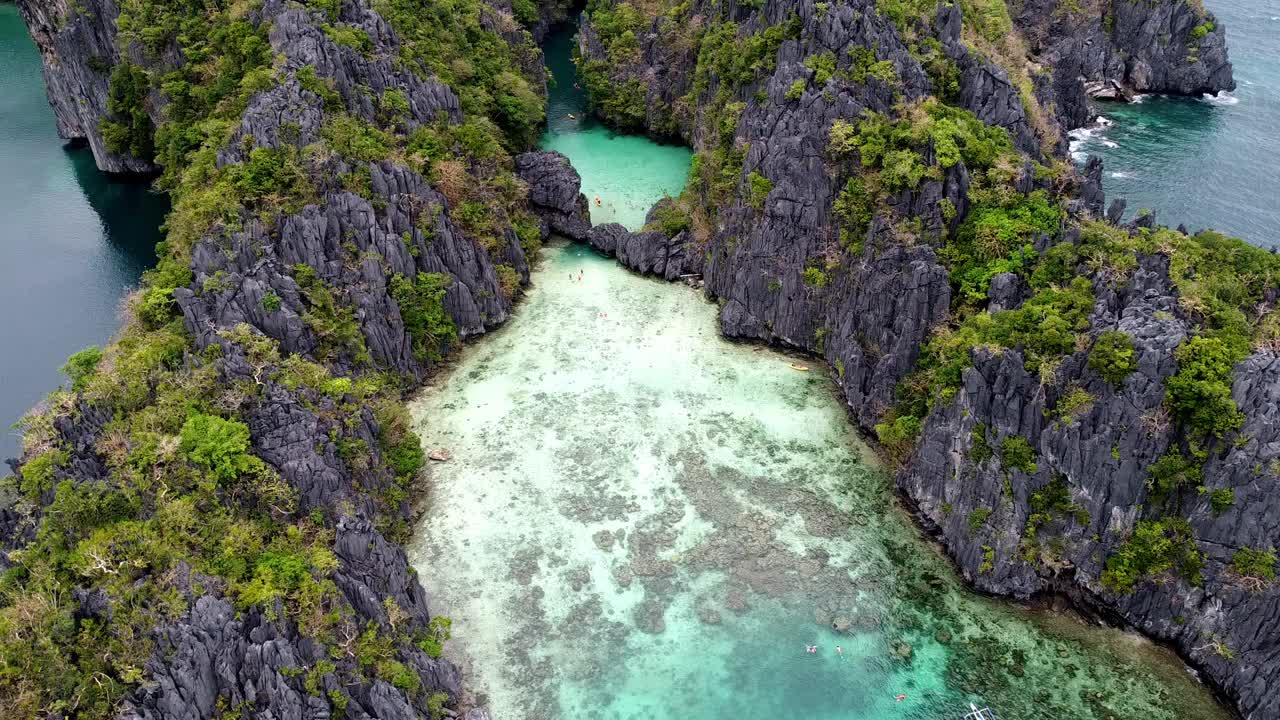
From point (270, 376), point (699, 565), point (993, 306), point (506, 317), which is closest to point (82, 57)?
point (506, 317)

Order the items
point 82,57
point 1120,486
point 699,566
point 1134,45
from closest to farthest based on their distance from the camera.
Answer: point 1120,486
point 699,566
point 82,57
point 1134,45

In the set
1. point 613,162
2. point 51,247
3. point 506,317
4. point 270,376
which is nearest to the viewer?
point 270,376

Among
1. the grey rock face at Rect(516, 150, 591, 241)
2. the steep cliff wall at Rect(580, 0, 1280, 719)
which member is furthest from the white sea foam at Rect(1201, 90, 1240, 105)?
the grey rock face at Rect(516, 150, 591, 241)

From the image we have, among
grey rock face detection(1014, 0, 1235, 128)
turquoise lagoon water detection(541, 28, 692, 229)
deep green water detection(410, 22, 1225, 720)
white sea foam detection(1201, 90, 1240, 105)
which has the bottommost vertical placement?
deep green water detection(410, 22, 1225, 720)

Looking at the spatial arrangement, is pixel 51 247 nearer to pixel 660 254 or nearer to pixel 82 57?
pixel 82 57

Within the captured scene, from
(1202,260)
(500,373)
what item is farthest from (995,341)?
(500,373)

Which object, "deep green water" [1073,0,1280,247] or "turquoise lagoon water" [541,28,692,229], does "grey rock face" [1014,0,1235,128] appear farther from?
"turquoise lagoon water" [541,28,692,229]
